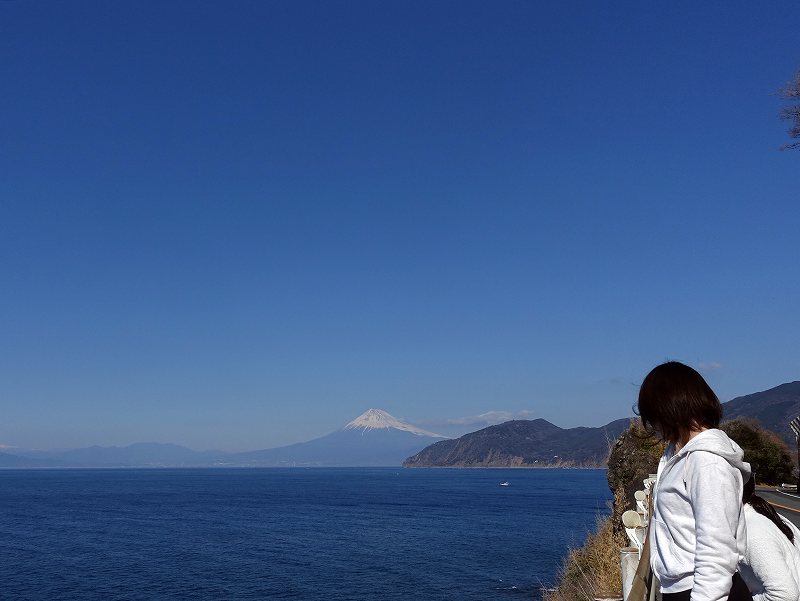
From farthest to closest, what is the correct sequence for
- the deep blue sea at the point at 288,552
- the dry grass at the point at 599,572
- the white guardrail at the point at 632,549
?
1. the deep blue sea at the point at 288,552
2. the dry grass at the point at 599,572
3. the white guardrail at the point at 632,549

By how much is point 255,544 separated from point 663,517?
152 ft

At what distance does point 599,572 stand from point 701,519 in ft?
35.7

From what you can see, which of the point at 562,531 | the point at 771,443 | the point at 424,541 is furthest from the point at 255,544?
the point at 771,443

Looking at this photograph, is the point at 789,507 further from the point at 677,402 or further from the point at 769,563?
the point at 677,402

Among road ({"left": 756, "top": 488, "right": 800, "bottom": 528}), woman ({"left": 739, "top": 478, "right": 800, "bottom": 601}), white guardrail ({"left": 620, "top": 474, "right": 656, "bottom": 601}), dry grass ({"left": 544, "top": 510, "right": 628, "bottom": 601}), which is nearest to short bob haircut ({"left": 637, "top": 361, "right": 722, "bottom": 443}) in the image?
woman ({"left": 739, "top": 478, "right": 800, "bottom": 601})

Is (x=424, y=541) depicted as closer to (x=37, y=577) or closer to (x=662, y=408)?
(x=37, y=577)

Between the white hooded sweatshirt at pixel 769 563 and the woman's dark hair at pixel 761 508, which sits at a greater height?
the woman's dark hair at pixel 761 508

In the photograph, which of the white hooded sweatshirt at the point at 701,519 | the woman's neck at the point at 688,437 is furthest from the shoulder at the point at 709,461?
the woman's neck at the point at 688,437

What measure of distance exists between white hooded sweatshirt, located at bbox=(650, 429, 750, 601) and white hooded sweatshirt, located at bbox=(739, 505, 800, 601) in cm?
16

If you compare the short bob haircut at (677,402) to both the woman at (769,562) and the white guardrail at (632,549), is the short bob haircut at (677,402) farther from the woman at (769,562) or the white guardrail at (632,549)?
the white guardrail at (632,549)

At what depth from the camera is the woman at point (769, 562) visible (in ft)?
9.66

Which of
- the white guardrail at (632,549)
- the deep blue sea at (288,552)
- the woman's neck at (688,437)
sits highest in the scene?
the woman's neck at (688,437)

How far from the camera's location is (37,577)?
113 feet

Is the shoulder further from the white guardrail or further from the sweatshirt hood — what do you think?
the white guardrail
